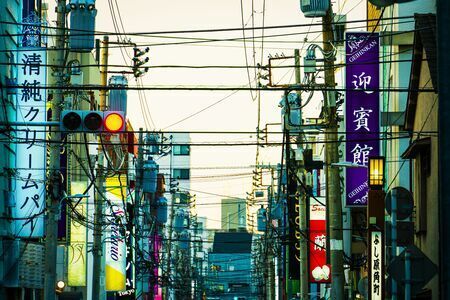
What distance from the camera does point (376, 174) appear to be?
3228 cm

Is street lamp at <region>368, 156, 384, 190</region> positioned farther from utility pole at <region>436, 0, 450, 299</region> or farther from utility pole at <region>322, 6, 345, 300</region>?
utility pole at <region>436, 0, 450, 299</region>

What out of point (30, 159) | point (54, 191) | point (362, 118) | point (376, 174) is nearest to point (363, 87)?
point (362, 118)

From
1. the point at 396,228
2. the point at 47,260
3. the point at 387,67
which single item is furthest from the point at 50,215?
the point at 387,67

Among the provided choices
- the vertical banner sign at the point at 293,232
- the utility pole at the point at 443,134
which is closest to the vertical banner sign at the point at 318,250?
the vertical banner sign at the point at 293,232

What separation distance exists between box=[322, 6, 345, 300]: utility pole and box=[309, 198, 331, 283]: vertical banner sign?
19.7 m

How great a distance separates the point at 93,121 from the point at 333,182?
39.7 feet

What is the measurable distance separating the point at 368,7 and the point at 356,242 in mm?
11939

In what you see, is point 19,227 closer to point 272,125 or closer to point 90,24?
point 90,24

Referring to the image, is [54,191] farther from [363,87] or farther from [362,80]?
[362,80]

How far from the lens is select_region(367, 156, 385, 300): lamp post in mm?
31844

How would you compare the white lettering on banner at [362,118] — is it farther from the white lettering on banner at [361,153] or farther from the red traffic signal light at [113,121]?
the red traffic signal light at [113,121]

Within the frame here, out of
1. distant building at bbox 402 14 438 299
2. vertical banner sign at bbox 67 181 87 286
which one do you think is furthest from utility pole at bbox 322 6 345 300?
vertical banner sign at bbox 67 181 87 286

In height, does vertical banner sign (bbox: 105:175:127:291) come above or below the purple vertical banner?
below

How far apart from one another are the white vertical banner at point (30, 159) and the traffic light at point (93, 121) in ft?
62.4
